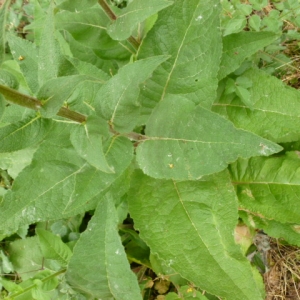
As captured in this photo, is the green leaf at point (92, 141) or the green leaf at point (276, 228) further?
the green leaf at point (276, 228)

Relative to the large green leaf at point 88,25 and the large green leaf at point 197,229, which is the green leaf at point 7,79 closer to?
the large green leaf at point 88,25

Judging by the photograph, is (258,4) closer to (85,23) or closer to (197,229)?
(85,23)

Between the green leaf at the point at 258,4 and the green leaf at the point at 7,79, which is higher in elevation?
the green leaf at the point at 7,79

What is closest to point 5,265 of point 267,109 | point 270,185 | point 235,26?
point 270,185

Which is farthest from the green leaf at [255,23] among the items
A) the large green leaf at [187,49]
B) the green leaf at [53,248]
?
the green leaf at [53,248]

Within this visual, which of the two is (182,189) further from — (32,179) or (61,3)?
(61,3)

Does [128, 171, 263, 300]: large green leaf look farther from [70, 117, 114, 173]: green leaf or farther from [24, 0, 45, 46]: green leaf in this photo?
[24, 0, 45, 46]: green leaf
